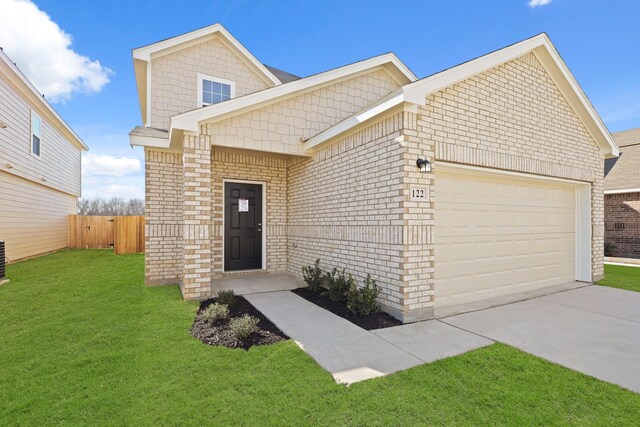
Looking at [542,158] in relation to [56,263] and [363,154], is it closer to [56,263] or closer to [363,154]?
[363,154]

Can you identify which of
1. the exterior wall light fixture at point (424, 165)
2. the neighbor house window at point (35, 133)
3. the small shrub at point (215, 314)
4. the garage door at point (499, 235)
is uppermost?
the neighbor house window at point (35, 133)

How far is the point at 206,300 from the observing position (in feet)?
18.5

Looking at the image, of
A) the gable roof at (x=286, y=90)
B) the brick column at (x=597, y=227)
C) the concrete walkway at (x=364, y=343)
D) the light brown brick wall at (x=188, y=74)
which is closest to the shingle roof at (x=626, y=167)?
the brick column at (x=597, y=227)

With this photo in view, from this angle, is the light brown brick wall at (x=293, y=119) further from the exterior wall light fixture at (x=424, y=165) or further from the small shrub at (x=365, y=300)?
the small shrub at (x=365, y=300)

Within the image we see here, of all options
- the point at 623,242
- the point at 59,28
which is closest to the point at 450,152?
the point at 623,242

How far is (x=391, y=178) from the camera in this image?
4609 millimetres

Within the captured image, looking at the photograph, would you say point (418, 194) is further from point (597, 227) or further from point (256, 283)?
point (597, 227)

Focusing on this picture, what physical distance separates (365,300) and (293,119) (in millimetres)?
4096

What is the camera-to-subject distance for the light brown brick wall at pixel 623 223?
462 inches

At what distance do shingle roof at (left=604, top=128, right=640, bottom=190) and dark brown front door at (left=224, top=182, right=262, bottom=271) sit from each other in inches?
538

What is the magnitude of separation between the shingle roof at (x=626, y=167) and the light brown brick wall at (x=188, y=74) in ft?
46.0

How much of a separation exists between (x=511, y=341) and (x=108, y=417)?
164 inches

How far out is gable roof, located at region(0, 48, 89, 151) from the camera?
993 centimetres

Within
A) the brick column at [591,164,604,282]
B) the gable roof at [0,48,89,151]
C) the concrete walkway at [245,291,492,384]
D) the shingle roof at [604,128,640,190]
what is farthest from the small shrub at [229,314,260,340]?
the shingle roof at [604,128,640,190]
